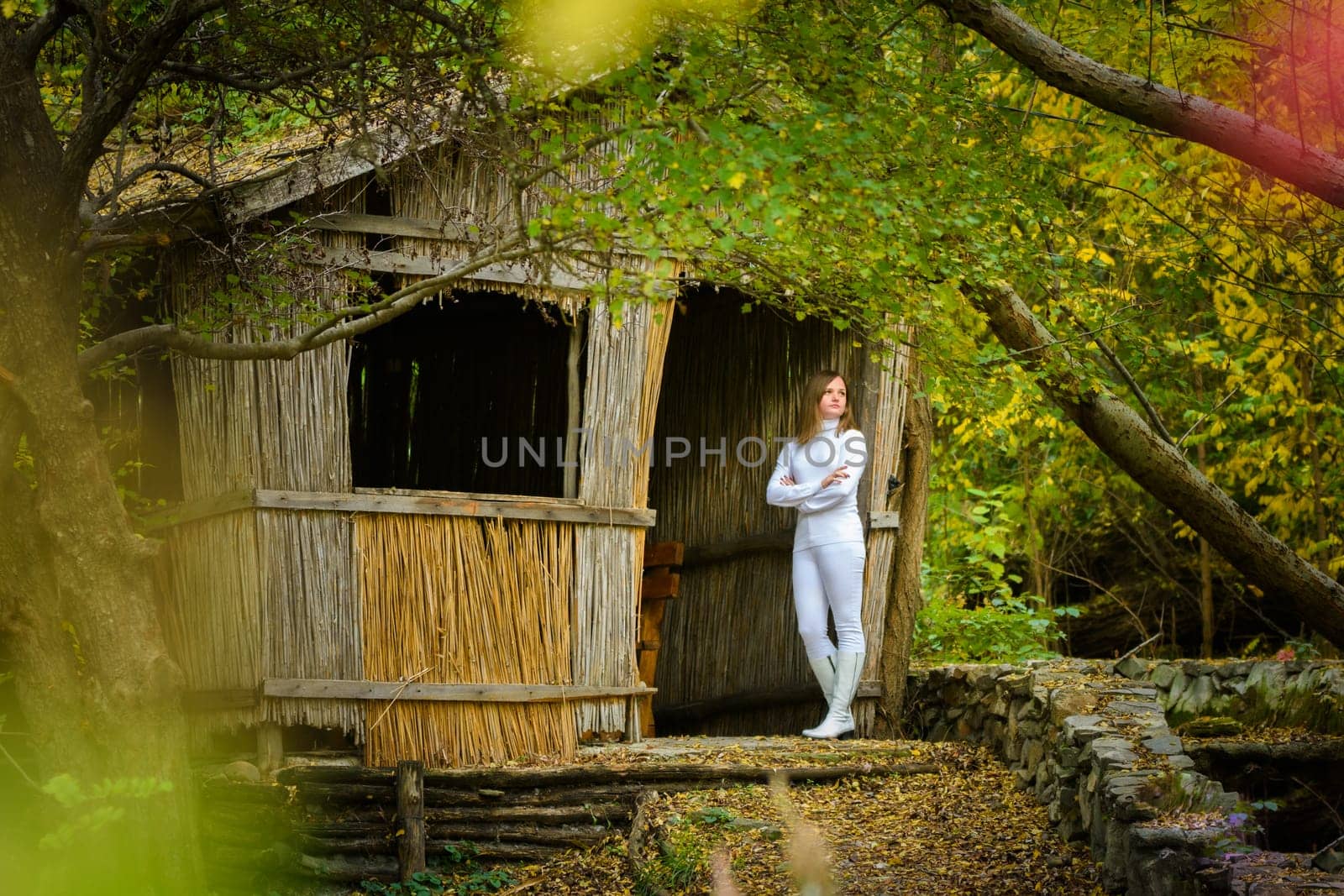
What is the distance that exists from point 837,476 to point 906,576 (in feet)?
2.97

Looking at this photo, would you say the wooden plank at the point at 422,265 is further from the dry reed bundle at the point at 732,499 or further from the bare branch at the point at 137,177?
the dry reed bundle at the point at 732,499

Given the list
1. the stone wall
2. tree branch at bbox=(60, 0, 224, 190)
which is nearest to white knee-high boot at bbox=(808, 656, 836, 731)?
the stone wall

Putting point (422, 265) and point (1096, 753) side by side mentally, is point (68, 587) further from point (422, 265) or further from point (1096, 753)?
point (1096, 753)

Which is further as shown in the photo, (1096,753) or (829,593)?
(829,593)

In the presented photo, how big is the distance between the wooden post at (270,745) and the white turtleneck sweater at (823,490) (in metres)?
2.80

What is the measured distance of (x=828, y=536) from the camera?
7.25 m

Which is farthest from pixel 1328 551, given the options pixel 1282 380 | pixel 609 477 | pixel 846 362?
pixel 609 477

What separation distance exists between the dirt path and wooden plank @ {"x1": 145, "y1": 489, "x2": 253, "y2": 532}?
2059 mm

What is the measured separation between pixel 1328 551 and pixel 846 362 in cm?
463

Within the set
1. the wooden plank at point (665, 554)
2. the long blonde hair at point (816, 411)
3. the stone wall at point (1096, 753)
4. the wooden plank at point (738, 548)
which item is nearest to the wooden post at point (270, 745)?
the wooden plank at point (665, 554)

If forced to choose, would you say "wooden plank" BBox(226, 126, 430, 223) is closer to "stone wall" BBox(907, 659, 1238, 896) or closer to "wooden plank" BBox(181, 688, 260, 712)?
"wooden plank" BBox(181, 688, 260, 712)

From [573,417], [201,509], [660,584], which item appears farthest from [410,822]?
[660,584]

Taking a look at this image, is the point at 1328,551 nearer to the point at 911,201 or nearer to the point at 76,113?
the point at 911,201

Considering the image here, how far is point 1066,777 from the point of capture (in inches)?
222
